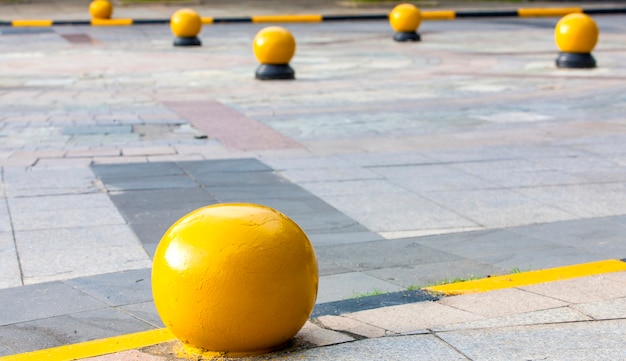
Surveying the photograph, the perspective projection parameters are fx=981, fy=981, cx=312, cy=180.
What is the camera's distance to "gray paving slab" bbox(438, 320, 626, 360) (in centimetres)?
431

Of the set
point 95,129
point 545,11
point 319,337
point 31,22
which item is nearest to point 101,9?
point 31,22

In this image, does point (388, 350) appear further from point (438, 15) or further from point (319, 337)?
point (438, 15)

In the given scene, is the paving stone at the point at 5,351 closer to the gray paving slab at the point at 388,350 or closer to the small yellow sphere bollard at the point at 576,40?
the gray paving slab at the point at 388,350

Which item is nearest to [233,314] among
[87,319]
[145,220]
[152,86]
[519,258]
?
[87,319]

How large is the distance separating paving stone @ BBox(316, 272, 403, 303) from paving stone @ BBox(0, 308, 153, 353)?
1.10 metres

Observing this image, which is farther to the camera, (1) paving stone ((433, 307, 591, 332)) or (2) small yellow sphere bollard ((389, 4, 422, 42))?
(2) small yellow sphere bollard ((389, 4, 422, 42))

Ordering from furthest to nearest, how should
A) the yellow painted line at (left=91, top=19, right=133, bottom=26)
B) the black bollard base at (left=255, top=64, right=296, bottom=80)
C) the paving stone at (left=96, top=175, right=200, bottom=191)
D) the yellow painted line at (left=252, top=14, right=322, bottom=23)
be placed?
the yellow painted line at (left=252, top=14, right=322, bottom=23)
the yellow painted line at (left=91, top=19, right=133, bottom=26)
the black bollard base at (left=255, top=64, right=296, bottom=80)
the paving stone at (left=96, top=175, right=200, bottom=191)

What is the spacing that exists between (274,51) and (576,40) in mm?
5198

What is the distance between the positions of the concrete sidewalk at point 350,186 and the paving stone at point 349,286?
0.07ft

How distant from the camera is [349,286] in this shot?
234 inches

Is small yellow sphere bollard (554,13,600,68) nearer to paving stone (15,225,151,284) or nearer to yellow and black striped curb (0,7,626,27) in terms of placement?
paving stone (15,225,151,284)

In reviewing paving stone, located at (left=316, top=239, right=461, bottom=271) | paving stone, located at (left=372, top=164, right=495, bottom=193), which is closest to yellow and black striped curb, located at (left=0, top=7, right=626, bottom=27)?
paving stone, located at (left=372, top=164, right=495, bottom=193)

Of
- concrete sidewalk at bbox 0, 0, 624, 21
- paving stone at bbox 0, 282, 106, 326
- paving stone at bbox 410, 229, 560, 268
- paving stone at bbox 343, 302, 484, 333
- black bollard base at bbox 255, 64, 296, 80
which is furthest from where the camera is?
concrete sidewalk at bbox 0, 0, 624, 21

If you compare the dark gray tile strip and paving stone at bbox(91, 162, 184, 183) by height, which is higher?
the dark gray tile strip
